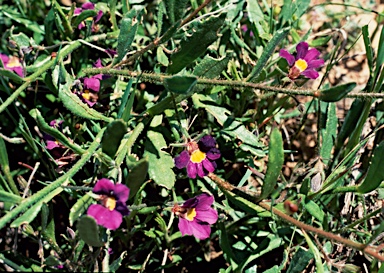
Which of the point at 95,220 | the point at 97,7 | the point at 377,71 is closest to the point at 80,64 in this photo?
the point at 97,7

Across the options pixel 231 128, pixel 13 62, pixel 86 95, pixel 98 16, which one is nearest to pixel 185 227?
pixel 231 128

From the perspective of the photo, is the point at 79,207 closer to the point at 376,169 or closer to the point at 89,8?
the point at 376,169

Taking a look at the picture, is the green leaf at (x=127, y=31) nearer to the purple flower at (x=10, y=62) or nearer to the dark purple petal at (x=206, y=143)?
the dark purple petal at (x=206, y=143)

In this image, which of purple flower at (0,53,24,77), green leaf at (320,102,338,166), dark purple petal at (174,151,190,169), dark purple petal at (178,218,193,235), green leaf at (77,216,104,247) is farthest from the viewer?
purple flower at (0,53,24,77)

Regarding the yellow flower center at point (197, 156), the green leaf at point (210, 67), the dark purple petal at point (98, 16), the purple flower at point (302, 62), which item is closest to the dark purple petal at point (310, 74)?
the purple flower at point (302, 62)

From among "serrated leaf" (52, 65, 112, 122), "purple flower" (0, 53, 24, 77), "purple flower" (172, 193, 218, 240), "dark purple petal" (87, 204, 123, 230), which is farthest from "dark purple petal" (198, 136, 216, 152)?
"purple flower" (0, 53, 24, 77)

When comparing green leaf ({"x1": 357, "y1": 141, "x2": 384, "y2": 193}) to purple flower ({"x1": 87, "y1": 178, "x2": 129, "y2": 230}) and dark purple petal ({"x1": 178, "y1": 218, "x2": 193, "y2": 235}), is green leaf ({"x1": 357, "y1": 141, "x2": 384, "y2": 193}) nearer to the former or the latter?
dark purple petal ({"x1": 178, "y1": 218, "x2": 193, "y2": 235})
